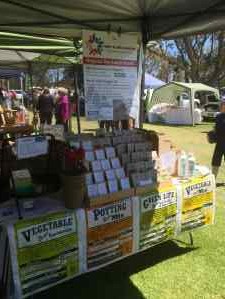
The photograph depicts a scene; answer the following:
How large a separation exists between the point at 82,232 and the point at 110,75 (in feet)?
5.44

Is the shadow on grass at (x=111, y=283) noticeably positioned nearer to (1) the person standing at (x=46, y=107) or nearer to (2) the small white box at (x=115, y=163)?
(2) the small white box at (x=115, y=163)

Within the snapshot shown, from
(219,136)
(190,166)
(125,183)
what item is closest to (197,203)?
(190,166)

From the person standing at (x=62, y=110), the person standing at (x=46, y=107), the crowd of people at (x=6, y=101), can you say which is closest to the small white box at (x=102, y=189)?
the person standing at (x=62, y=110)

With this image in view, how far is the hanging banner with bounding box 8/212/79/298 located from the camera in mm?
3238

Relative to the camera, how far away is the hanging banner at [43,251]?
10.6 ft

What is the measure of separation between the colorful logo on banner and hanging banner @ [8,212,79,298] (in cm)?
163

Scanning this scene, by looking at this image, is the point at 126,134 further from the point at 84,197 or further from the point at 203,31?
the point at 203,31

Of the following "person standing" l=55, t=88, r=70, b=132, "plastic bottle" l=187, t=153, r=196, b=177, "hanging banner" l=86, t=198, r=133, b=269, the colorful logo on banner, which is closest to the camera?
"hanging banner" l=86, t=198, r=133, b=269

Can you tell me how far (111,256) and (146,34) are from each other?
2.42 meters

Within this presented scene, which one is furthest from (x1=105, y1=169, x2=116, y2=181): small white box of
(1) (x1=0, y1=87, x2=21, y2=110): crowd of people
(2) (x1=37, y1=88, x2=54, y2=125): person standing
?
(1) (x1=0, y1=87, x2=21, y2=110): crowd of people

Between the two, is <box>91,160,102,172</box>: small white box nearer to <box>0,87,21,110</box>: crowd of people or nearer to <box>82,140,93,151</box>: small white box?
<box>82,140,93,151</box>: small white box

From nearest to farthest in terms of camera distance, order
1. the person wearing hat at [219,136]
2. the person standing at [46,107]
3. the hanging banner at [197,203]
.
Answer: the hanging banner at [197,203] < the person wearing hat at [219,136] < the person standing at [46,107]

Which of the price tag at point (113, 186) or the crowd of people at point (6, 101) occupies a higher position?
the crowd of people at point (6, 101)

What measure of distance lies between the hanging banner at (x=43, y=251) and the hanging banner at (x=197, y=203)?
137cm
